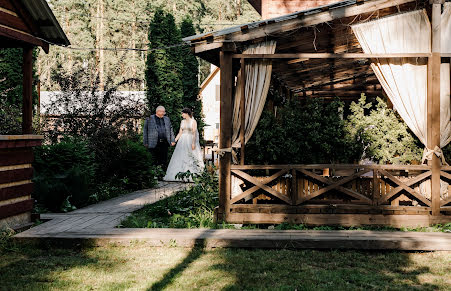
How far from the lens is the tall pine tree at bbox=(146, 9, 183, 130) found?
18.2m

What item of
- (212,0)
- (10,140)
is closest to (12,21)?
(10,140)

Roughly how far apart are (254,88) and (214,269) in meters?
3.35

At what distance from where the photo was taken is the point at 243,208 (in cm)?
754

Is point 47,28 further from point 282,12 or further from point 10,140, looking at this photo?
point 282,12

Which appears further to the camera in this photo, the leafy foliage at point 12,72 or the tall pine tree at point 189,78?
the tall pine tree at point 189,78

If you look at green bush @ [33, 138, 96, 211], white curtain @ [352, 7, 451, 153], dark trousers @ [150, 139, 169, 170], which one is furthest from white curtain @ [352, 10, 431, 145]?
dark trousers @ [150, 139, 169, 170]

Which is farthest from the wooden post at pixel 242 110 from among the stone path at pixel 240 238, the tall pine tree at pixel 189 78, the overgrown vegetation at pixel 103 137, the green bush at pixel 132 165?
the tall pine tree at pixel 189 78

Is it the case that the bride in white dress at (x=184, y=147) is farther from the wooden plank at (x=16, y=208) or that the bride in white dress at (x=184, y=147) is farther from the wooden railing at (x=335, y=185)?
the wooden plank at (x=16, y=208)

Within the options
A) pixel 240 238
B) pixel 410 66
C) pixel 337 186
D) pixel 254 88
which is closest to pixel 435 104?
pixel 410 66

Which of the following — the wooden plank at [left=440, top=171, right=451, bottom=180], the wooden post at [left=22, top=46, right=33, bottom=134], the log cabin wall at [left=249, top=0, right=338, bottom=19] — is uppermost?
the log cabin wall at [left=249, top=0, right=338, bottom=19]

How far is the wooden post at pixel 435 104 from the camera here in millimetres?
7375

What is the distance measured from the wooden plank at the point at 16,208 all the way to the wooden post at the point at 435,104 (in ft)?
19.6

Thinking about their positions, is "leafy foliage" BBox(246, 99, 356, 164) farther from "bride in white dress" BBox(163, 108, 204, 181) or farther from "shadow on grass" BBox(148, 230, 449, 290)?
"bride in white dress" BBox(163, 108, 204, 181)

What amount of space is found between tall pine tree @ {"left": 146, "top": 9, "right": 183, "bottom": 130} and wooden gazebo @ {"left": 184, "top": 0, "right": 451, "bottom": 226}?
1073 cm
